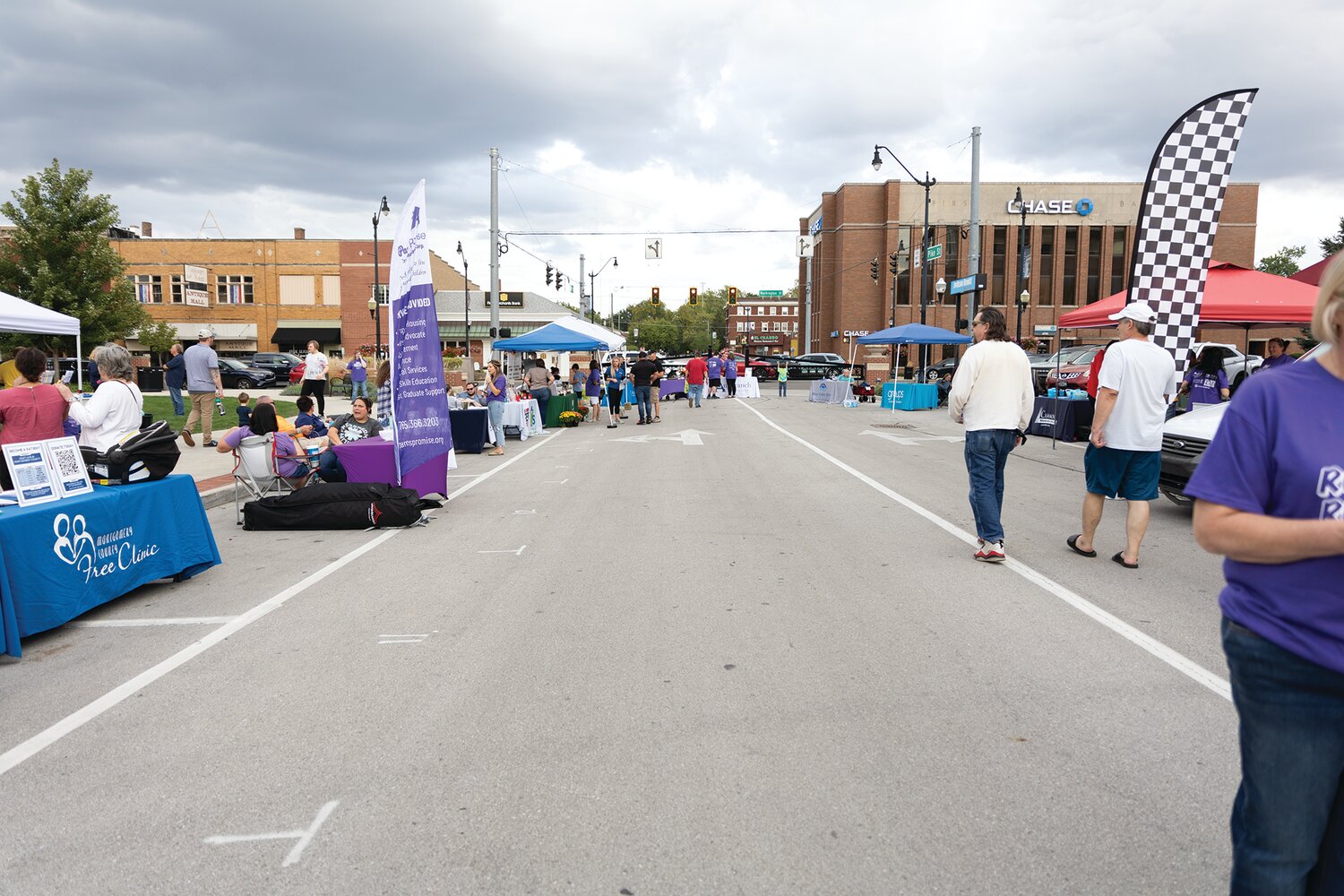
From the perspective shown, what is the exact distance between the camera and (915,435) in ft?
64.1

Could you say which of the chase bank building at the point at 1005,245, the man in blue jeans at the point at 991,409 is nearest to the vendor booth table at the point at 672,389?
the chase bank building at the point at 1005,245

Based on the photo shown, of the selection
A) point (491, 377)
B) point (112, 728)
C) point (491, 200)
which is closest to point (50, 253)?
point (491, 200)

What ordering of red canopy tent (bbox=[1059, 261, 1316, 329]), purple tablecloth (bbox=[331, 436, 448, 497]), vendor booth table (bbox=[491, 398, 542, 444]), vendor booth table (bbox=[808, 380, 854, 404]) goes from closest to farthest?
1. purple tablecloth (bbox=[331, 436, 448, 497])
2. red canopy tent (bbox=[1059, 261, 1316, 329])
3. vendor booth table (bbox=[491, 398, 542, 444])
4. vendor booth table (bbox=[808, 380, 854, 404])

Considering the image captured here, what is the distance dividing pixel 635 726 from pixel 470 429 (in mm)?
13391

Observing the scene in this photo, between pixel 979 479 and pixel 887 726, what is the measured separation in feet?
11.8

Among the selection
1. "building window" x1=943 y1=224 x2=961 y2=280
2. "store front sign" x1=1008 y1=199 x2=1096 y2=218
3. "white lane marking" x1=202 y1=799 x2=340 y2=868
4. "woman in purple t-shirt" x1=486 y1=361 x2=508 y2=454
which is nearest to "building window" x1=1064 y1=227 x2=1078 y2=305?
"store front sign" x1=1008 y1=199 x2=1096 y2=218

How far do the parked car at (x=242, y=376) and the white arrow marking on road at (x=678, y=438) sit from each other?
99.9ft

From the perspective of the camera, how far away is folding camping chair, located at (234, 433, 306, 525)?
10.0 meters

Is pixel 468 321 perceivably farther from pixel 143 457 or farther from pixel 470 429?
pixel 143 457

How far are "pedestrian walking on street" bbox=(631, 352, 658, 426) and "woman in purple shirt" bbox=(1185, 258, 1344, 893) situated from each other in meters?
21.1

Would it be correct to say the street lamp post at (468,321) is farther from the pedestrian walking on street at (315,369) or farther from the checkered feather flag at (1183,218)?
the checkered feather flag at (1183,218)

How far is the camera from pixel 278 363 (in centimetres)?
4759

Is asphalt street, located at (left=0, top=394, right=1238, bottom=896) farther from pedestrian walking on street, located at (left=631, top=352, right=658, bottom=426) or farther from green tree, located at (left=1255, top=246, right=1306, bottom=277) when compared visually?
green tree, located at (left=1255, top=246, right=1306, bottom=277)

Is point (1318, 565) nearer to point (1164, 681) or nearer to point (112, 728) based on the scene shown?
point (1164, 681)
